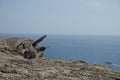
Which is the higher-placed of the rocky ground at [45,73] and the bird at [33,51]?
the bird at [33,51]

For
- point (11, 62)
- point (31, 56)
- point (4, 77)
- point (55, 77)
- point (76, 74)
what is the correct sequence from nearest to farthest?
point (4, 77) < point (55, 77) < point (76, 74) < point (11, 62) < point (31, 56)

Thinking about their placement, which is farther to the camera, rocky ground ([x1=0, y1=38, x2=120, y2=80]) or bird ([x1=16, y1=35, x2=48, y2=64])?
bird ([x1=16, y1=35, x2=48, y2=64])

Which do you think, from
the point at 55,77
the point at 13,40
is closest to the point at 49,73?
the point at 55,77

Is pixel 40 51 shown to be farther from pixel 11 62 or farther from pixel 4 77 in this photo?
pixel 4 77

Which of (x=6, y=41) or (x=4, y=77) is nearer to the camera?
(x=4, y=77)

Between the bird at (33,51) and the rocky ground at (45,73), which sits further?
the bird at (33,51)

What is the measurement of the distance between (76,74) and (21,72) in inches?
191

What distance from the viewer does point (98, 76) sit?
22453mm

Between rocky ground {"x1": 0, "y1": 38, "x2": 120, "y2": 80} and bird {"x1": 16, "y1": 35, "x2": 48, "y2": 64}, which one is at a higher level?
bird {"x1": 16, "y1": 35, "x2": 48, "y2": 64}

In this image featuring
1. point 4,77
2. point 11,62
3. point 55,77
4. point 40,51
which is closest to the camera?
point 4,77

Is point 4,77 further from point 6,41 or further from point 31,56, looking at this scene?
point 6,41

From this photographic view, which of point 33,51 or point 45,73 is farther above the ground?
point 33,51

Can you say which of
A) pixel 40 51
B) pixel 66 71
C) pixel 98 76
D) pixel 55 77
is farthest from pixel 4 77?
pixel 40 51

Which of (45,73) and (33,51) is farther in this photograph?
(33,51)
